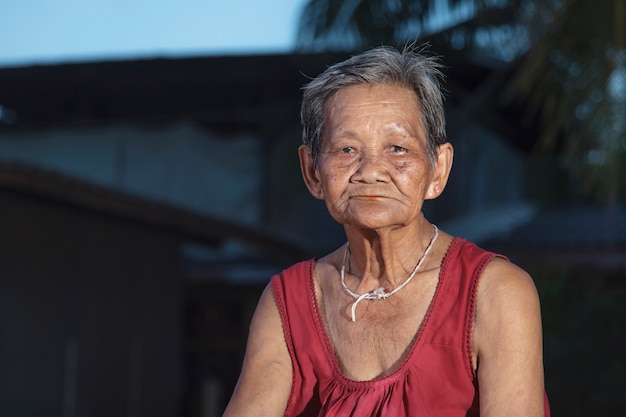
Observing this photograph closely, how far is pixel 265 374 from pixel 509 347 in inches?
24.5

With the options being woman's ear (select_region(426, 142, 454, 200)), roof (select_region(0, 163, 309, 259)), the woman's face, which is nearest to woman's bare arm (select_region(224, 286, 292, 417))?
the woman's face

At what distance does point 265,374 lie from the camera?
239cm

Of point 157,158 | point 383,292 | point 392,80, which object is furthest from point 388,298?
point 157,158

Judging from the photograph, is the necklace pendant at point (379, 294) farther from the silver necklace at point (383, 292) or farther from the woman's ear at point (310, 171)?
the woman's ear at point (310, 171)

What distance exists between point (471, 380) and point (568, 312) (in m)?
5.91

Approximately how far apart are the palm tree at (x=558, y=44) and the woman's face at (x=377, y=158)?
3.54 meters

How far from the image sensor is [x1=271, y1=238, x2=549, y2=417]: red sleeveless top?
2168 millimetres

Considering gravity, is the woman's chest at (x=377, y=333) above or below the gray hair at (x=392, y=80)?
below

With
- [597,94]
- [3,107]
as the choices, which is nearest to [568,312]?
[597,94]

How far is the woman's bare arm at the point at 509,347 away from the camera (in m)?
2.06

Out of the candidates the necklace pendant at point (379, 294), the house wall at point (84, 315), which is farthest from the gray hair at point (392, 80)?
the house wall at point (84, 315)

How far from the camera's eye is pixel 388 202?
7.36 ft

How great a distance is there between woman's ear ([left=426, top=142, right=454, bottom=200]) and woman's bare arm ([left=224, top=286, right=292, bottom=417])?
0.49 m

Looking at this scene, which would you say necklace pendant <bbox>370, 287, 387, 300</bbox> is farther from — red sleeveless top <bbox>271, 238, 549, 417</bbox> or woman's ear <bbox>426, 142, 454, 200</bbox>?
woman's ear <bbox>426, 142, 454, 200</bbox>
